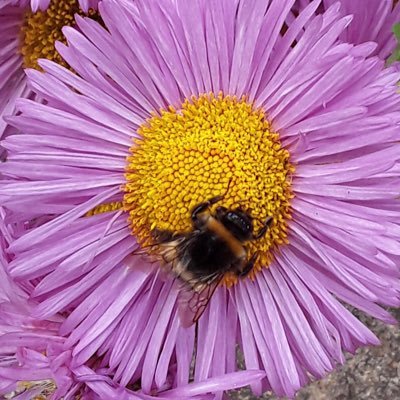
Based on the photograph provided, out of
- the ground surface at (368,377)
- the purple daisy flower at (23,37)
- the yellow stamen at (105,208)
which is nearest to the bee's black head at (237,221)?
the yellow stamen at (105,208)

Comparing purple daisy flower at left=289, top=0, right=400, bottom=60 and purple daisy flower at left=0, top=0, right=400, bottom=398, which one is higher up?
purple daisy flower at left=289, top=0, right=400, bottom=60

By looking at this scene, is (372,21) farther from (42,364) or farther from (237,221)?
(42,364)

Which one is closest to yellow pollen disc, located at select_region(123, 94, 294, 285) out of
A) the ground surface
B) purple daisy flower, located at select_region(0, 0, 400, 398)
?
purple daisy flower, located at select_region(0, 0, 400, 398)

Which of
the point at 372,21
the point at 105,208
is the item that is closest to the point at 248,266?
the point at 105,208

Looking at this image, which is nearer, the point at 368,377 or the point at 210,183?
the point at 210,183

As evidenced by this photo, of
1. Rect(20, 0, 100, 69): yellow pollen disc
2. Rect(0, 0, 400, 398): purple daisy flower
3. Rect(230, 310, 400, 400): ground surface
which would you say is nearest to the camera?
Rect(0, 0, 400, 398): purple daisy flower

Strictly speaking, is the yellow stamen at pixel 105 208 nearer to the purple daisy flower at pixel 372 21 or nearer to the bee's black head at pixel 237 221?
the bee's black head at pixel 237 221

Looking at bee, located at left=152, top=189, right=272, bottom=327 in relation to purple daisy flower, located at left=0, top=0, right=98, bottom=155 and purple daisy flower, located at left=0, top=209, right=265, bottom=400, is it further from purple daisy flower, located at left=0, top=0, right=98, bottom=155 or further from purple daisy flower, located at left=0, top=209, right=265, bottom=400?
purple daisy flower, located at left=0, top=0, right=98, bottom=155
